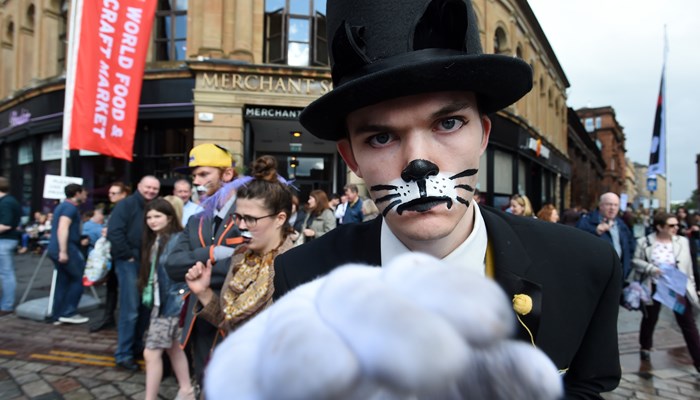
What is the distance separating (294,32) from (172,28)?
375 cm

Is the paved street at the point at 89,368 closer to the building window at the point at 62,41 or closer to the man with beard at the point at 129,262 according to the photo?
the man with beard at the point at 129,262

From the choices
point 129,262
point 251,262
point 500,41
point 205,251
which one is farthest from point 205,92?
point 500,41

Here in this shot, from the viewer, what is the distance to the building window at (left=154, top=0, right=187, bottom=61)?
12.5m

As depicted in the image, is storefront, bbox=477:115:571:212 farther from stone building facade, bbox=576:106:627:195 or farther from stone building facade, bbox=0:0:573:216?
stone building facade, bbox=576:106:627:195

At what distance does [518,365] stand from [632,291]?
5447mm

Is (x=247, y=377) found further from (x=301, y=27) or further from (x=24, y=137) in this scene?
(x=24, y=137)

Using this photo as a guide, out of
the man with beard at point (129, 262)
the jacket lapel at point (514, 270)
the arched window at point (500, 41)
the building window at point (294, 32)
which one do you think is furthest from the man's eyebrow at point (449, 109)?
the arched window at point (500, 41)

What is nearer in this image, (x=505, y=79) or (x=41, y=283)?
(x=505, y=79)

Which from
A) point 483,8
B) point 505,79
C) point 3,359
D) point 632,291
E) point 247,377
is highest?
point 483,8

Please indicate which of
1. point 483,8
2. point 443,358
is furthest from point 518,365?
point 483,8

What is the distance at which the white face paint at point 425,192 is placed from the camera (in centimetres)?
108

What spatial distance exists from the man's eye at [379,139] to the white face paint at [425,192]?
124mm

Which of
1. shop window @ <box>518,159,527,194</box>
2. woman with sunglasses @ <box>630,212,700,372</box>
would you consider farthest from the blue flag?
woman with sunglasses @ <box>630,212,700,372</box>

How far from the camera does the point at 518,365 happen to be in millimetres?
499
